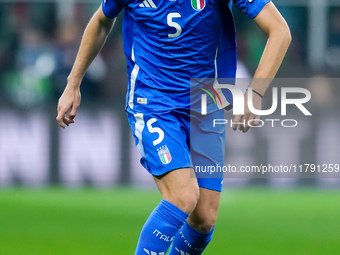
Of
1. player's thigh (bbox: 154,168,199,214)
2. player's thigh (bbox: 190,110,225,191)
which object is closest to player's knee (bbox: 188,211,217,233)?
player's thigh (bbox: 190,110,225,191)

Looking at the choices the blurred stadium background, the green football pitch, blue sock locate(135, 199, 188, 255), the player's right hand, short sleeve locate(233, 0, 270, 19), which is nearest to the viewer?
blue sock locate(135, 199, 188, 255)

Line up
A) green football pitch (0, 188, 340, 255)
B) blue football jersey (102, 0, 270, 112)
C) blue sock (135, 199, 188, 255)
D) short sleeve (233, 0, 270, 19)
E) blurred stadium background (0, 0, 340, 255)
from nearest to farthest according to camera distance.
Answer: blue sock (135, 199, 188, 255), short sleeve (233, 0, 270, 19), blue football jersey (102, 0, 270, 112), green football pitch (0, 188, 340, 255), blurred stadium background (0, 0, 340, 255)

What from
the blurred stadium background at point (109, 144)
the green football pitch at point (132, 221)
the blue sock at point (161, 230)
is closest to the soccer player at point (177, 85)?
the blue sock at point (161, 230)

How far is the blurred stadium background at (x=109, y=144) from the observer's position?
9.19 metres

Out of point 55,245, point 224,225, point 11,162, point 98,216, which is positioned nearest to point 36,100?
point 11,162

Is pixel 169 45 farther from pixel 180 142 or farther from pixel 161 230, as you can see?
pixel 161 230

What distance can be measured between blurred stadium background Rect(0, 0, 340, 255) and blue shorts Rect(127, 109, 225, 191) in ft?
9.24

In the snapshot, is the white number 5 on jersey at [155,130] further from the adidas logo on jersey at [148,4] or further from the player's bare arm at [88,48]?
the adidas logo on jersey at [148,4]

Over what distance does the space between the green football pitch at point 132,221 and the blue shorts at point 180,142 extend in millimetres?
1796

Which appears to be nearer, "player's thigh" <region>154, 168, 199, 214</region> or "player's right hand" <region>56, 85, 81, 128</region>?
"player's thigh" <region>154, 168, 199, 214</region>

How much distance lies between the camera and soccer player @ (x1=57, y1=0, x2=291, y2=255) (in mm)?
4629

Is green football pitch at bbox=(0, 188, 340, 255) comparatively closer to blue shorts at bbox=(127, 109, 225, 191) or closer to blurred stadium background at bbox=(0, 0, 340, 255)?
blurred stadium background at bbox=(0, 0, 340, 255)

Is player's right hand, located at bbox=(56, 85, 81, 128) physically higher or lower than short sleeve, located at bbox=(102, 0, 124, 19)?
lower

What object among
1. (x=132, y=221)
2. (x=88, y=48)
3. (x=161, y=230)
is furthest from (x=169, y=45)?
(x=132, y=221)
